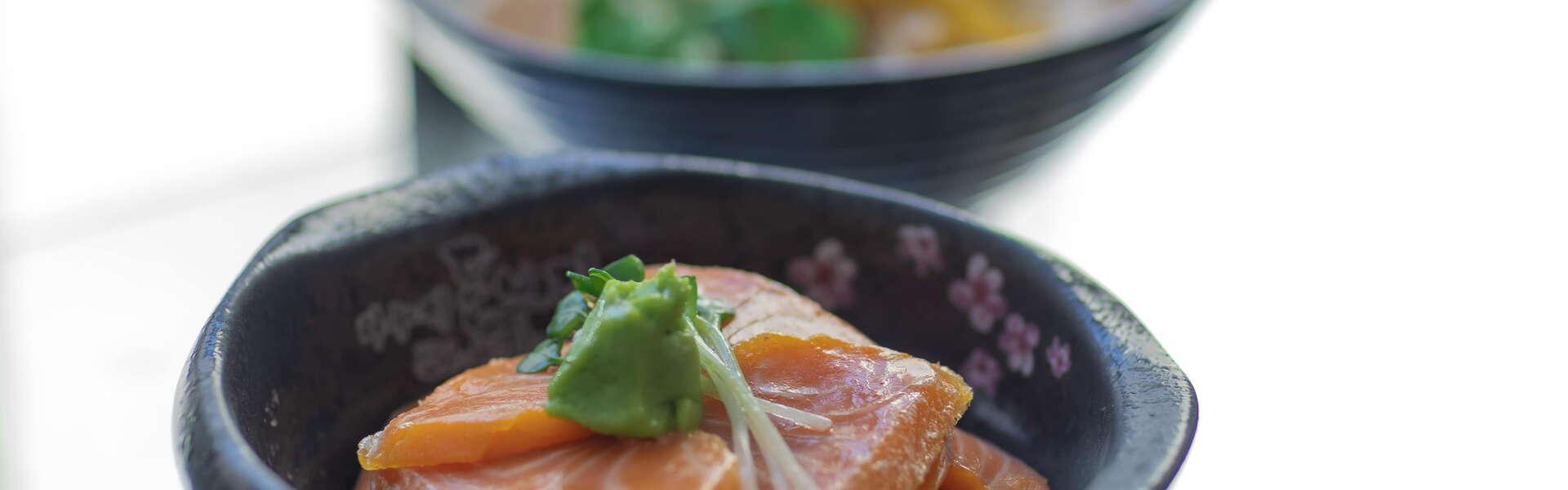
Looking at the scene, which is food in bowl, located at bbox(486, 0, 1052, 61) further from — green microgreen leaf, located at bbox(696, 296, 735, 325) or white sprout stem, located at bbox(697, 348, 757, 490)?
white sprout stem, located at bbox(697, 348, 757, 490)

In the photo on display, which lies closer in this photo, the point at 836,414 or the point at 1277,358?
the point at 836,414

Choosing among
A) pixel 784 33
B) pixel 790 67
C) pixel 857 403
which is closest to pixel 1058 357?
pixel 857 403

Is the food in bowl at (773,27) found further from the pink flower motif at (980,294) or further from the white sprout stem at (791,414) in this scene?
the white sprout stem at (791,414)

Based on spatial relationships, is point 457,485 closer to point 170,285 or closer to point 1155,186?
point 170,285

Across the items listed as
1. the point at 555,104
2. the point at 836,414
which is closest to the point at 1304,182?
the point at 555,104

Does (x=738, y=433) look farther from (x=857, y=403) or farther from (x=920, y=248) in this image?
(x=920, y=248)

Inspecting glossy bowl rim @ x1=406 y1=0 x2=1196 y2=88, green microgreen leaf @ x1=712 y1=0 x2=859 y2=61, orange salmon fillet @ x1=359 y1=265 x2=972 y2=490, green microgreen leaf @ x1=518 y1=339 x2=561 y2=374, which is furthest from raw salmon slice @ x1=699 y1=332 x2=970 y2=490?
green microgreen leaf @ x1=712 y1=0 x2=859 y2=61

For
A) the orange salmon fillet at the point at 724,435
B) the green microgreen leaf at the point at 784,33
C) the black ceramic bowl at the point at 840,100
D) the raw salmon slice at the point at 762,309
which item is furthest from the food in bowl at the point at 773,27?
the orange salmon fillet at the point at 724,435
